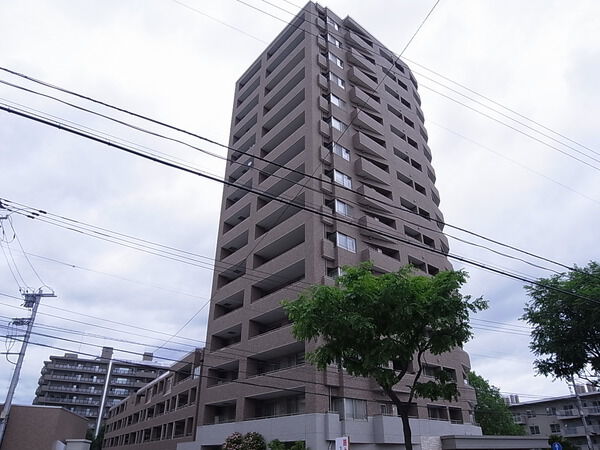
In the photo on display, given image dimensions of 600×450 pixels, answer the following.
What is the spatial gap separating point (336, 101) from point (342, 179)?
8.83 m

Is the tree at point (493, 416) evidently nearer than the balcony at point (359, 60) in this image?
No

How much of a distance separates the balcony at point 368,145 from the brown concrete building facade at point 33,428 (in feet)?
97.2

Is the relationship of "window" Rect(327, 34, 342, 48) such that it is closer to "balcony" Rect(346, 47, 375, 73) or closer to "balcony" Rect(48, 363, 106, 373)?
"balcony" Rect(346, 47, 375, 73)

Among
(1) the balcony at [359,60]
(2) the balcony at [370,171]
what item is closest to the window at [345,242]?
(2) the balcony at [370,171]

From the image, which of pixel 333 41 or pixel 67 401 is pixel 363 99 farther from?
pixel 67 401

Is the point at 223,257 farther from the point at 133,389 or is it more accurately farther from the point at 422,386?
the point at 133,389

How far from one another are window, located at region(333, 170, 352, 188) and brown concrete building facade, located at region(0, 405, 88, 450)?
24629 mm

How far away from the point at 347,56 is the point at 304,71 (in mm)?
5918

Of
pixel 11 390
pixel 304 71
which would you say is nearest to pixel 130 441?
pixel 11 390

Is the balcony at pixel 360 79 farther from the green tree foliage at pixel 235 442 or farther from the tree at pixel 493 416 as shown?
the tree at pixel 493 416

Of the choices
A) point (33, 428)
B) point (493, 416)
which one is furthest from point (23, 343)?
point (493, 416)

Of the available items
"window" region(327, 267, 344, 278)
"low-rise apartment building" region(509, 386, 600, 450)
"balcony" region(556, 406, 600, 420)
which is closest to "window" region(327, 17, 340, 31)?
"window" region(327, 267, 344, 278)

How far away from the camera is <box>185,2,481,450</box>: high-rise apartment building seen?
26969mm

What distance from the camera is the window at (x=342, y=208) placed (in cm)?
3241
